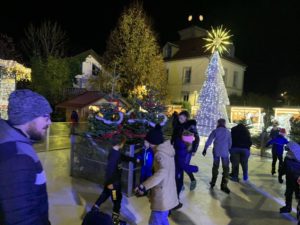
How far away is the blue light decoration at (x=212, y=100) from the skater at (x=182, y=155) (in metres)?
10.2

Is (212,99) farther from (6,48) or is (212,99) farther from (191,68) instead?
(6,48)

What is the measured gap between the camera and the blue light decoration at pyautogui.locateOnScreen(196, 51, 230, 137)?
16.1m

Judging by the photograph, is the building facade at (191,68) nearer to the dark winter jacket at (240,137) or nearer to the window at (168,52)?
the window at (168,52)

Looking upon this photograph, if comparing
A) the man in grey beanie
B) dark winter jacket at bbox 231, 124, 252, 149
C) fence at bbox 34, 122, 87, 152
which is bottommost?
fence at bbox 34, 122, 87, 152

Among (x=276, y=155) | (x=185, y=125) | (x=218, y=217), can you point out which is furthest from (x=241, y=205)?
(x=276, y=155)

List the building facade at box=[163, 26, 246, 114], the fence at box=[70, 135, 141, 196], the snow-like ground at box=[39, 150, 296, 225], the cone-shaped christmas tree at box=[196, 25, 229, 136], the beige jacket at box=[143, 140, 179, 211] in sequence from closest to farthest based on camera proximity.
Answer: the beige jacket at box=[143, 140, 179, 211]
the snow-like ground at box=[39, 150, 296, 225]
the fence at box=[70, 135, 141, 196]
the cone-shaped christmas tree at box=[196, 25, 229, 136]
the building facade at box=[163, 26, 246, 114]

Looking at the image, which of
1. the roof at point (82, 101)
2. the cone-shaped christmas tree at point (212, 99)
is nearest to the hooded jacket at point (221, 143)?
the cone-shaped christmas tree at point (212, 99)

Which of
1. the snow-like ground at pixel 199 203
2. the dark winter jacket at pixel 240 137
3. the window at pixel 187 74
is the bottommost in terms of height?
the snow-like ground at pixel 199 203

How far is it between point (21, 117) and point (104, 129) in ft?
15.8

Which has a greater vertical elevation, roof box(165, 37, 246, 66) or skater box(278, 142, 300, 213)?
roof box(165, 37, 246, 66)

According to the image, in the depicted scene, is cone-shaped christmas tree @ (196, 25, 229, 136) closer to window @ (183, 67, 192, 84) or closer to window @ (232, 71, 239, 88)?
window @ (183, 67, 192, 84)

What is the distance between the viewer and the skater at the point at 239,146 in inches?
298

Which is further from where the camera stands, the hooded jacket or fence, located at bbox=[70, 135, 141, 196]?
the hooded jacket

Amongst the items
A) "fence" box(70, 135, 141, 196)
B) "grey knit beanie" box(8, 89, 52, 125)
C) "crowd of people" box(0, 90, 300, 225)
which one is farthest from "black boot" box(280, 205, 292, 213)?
"grey knit beanie" box(8, 89, 52, 125)
